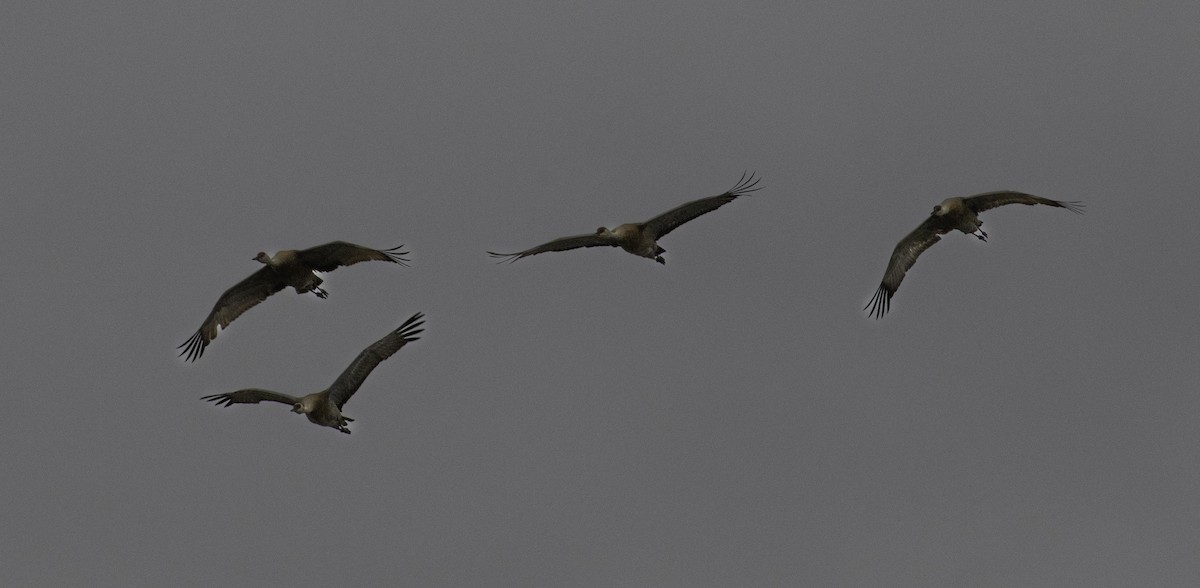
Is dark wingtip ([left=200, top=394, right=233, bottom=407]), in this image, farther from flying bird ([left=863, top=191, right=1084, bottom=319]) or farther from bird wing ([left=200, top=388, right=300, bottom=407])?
flying bird ([left=863, top=191, right=1084, bottom=319])

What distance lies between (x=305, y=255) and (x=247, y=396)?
108 inches

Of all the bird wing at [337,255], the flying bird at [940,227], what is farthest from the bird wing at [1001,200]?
the bird wing at [337,255]

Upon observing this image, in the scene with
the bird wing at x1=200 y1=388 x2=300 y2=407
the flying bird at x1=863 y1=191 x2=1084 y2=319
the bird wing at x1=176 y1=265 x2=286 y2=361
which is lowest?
the bird wing at x1=200 y1=388 x2=300 y2=407

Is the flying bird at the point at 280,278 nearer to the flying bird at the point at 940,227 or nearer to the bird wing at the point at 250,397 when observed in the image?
the bird wing at the point at 250,397

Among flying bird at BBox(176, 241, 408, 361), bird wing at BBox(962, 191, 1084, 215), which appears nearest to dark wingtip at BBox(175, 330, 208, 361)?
flying bird at BBox(176, 241, 408, 361)

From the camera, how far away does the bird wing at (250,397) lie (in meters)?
30.5

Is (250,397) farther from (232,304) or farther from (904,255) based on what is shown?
(904,255)

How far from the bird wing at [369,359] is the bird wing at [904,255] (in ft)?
32.2

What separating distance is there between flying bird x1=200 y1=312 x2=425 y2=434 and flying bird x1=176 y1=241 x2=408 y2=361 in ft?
4.57

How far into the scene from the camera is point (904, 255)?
3400 cm

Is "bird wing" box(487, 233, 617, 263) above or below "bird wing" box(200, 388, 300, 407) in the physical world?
above

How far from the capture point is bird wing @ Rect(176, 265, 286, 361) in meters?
32.3

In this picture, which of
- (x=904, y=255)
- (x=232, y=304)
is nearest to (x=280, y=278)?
(x=232, y=304)

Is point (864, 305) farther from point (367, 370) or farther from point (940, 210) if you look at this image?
point (367, 370)
